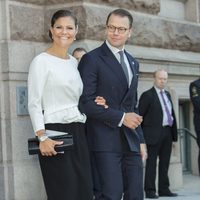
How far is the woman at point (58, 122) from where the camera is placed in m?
4.41

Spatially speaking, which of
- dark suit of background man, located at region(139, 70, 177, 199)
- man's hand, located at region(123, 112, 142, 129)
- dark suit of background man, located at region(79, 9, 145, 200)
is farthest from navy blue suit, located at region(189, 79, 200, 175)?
man's hand, located at region(123, 112, 142, 129)

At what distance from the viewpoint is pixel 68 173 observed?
14.5 ft

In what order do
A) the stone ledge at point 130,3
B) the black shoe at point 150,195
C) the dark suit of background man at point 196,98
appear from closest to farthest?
the stone ledge at point 130,3 < the black shoe at point 150,195 < the dark suit of background man at point 196,98

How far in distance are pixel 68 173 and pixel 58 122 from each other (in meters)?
0.36

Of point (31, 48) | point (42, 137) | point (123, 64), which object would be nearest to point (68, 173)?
point (42, 137)

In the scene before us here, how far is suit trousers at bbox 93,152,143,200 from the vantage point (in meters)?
4.70

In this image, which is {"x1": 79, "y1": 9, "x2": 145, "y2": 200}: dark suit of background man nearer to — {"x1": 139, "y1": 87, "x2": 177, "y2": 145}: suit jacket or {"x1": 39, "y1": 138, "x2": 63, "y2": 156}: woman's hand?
{"x1": 39, "y1": 138, "x2": 63, "y2": 156}: woman's hand

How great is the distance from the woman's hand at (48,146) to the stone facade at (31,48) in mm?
2541

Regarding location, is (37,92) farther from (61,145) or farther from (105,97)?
(105,97)

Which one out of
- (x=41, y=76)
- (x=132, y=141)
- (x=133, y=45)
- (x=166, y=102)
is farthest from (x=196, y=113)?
(x=41, y=76)

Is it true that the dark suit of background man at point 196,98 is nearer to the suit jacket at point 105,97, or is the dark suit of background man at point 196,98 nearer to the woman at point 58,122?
the suit jacket at point 105,97

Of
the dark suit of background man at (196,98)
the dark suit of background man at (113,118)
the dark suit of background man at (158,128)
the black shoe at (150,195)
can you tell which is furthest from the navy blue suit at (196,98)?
the dark suit of background man at (113,118)

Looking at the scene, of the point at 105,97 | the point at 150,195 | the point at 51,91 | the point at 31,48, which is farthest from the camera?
the point at 150,195

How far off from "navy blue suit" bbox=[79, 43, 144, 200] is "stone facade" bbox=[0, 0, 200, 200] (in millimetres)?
2253
